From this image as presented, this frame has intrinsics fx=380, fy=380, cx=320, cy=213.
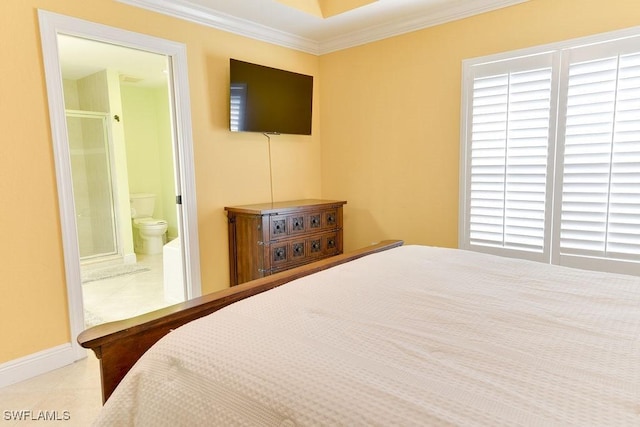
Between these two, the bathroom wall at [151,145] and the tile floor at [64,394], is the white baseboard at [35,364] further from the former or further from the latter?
the bathroom wall at [151,145]

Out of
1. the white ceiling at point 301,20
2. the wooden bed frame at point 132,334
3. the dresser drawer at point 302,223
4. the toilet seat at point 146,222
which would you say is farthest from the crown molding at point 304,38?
the toilet seat at point 146,222

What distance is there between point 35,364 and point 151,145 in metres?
4.19

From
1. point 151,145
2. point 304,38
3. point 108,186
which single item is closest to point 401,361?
point 304,38

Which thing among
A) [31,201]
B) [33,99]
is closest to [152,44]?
[33,99]

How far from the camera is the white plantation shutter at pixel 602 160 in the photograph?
91.0 inches

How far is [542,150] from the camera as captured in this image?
263 cm

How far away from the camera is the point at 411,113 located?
329 cm

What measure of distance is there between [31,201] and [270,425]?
2.24 metres

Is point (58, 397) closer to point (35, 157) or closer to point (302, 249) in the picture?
point (35, 157)

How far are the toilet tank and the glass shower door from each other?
19.8 inches

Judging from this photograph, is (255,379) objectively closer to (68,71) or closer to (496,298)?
(496,298)

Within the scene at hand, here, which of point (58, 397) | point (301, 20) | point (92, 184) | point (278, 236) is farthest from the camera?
point (92, 184)

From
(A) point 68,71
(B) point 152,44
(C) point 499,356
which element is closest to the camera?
(C) point 499,356

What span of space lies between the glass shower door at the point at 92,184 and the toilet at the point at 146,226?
434mm
